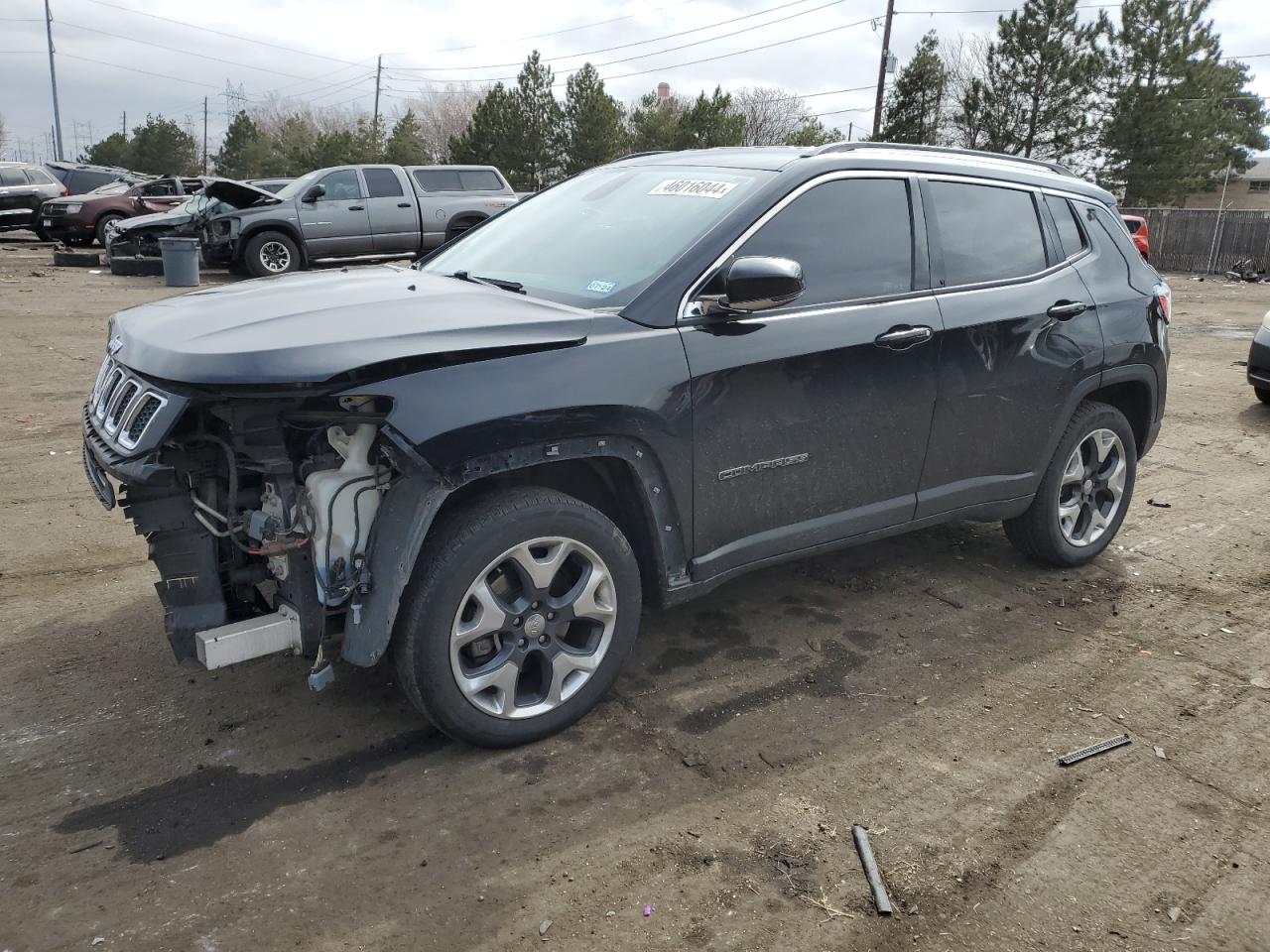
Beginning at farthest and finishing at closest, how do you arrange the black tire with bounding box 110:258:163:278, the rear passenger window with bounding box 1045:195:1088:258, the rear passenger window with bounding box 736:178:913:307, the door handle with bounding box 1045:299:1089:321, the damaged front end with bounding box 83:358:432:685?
the black tire with bounding box 110:258:163:278, the rear passenger window with bounding box 1045:195:1088:258, the door handle with bounding box 1045:299:1089:321, the rear passenger window with bounding box 736:178:913:307, the damaged front end with bounding box 83:358:432:685

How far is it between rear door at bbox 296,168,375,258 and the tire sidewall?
46.2 feet

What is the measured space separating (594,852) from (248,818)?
1.01m

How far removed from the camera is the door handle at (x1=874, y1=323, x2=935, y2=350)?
3.89 meters

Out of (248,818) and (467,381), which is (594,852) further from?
(467,381)

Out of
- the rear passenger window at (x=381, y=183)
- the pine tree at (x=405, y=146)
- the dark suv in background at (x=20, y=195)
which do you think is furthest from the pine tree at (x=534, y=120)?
the rear passenger window at (x=381, y=183)

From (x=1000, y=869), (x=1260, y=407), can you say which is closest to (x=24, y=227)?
(x=1260, y=407)

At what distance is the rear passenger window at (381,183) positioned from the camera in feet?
56.1

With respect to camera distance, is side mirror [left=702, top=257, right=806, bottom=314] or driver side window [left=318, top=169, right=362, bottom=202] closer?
side mirror [left=702, top=257, right=806, bottom=314]

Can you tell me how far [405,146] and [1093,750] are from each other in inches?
1943

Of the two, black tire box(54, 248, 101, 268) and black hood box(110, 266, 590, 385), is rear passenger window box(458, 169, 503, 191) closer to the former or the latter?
black tire box(54, 248, 101, 268)

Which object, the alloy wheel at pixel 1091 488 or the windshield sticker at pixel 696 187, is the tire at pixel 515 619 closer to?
the windshield sticker at pixel 696 187

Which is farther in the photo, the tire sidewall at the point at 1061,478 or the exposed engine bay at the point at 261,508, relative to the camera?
the tire sidewall at the point at 1061,478

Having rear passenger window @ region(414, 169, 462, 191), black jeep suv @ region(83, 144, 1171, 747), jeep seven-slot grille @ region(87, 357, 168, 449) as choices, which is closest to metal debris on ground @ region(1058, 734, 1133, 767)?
black jeep suv @ region(83, 144, 1171, 747)

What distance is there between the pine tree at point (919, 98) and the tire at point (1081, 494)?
3846cm
